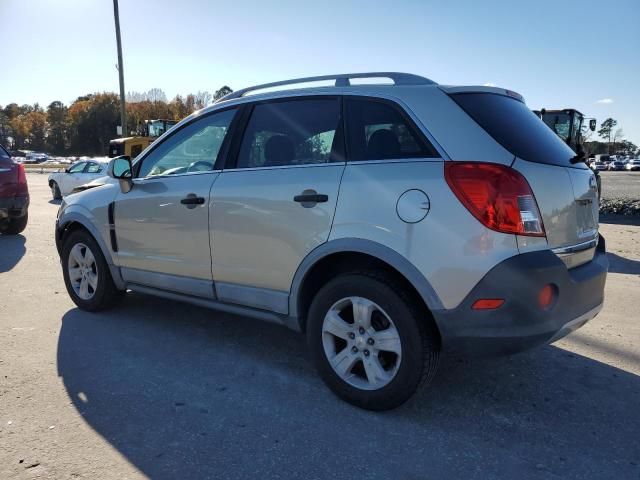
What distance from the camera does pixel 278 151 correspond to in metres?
3.56

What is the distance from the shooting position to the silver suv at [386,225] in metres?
2.67

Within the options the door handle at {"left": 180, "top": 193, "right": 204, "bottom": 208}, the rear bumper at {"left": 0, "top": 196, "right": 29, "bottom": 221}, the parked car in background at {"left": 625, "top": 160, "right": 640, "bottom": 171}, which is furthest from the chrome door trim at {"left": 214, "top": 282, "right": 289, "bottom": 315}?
the parked car in background at {"left": 625, "top": 160, "right": 640, "bottom": 171}

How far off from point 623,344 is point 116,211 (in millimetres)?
4370

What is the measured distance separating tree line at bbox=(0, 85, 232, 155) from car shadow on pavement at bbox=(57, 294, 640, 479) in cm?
9003

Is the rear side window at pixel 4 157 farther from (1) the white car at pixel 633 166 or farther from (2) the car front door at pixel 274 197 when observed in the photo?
(1) the white car at pixel 633 166

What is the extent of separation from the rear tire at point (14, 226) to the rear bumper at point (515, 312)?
30.5 feet

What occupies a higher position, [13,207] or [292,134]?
[292,134]

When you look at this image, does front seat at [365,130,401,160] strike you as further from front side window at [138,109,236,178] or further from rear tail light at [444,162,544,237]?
front side window at [138,109,236,178]

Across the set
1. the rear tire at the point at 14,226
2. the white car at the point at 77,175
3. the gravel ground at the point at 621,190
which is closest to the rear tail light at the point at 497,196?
the rear tire at the point at 14,226

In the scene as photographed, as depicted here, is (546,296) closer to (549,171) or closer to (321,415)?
(549,171)

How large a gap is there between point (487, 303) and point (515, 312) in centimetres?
15

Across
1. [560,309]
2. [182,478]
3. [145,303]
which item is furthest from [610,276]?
[182,478]

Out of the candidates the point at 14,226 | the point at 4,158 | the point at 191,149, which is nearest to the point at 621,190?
the point at 14,226

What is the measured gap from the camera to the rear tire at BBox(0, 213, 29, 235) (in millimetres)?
9672
